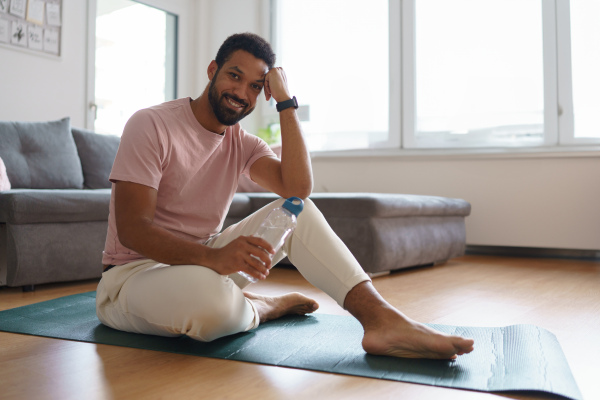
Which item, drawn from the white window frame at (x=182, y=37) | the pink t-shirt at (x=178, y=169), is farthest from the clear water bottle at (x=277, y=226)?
the white window frame at (x=182, y=37)

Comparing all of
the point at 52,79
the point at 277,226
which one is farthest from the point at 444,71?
the point at 277,226

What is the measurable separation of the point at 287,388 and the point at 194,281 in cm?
34

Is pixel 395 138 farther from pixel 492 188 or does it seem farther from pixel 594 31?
pixel 594 31

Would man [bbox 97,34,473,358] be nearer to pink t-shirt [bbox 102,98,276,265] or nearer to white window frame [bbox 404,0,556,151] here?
pink t-shirt [bbox 102,98,276,265]

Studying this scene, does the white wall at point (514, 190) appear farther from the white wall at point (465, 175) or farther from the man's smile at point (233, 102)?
the man's smile at point (233, 102)

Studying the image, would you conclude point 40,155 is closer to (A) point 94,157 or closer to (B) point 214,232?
(A) point 94,157

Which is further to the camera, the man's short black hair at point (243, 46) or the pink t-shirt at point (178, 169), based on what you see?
the man's short black hair at point (243, 46)

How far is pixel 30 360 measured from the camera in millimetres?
1397

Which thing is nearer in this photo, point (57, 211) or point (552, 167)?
point (57, 211)

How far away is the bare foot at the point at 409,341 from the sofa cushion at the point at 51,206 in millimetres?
1651

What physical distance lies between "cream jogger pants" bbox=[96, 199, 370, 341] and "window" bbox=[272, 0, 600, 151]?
9.53 ft

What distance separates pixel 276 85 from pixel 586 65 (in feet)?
9.74

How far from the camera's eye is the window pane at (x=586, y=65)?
379 centimetres

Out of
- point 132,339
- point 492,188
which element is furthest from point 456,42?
point 132,339
